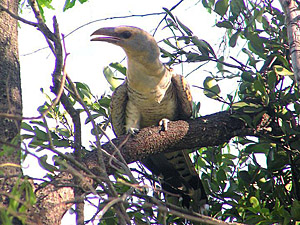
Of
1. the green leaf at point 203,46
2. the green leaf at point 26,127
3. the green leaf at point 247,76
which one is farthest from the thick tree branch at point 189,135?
the green leaf at point 26,127

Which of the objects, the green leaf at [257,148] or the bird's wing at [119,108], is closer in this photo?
the green leaf at [257,148]

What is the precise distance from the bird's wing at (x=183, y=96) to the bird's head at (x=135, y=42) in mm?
308

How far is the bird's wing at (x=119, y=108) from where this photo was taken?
417 cm

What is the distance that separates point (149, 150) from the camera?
3.41 m

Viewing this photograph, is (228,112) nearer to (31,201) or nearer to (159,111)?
(159,111)

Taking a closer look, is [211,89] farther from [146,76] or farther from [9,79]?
[9,79]

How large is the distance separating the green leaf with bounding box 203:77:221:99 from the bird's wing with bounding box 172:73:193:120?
82cm

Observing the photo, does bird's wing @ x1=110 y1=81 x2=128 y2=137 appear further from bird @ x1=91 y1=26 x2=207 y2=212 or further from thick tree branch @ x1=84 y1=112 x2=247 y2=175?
thick tree branch @ x1=84 y1=112 x2=247 y2=175

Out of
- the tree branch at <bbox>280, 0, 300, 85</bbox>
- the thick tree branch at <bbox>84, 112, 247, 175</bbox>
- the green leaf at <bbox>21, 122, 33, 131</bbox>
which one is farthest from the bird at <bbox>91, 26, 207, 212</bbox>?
the tree branch at <bbox>280, 0, 300, 85</bbox>

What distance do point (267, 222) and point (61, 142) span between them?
1.62m

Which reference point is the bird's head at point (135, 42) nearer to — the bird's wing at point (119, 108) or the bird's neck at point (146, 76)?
the bird's neck at point (146, 76)

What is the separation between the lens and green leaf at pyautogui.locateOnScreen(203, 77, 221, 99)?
11.2 feet

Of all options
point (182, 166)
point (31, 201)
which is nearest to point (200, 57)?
point (182, 166)

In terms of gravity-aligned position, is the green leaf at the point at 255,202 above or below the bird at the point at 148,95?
below
